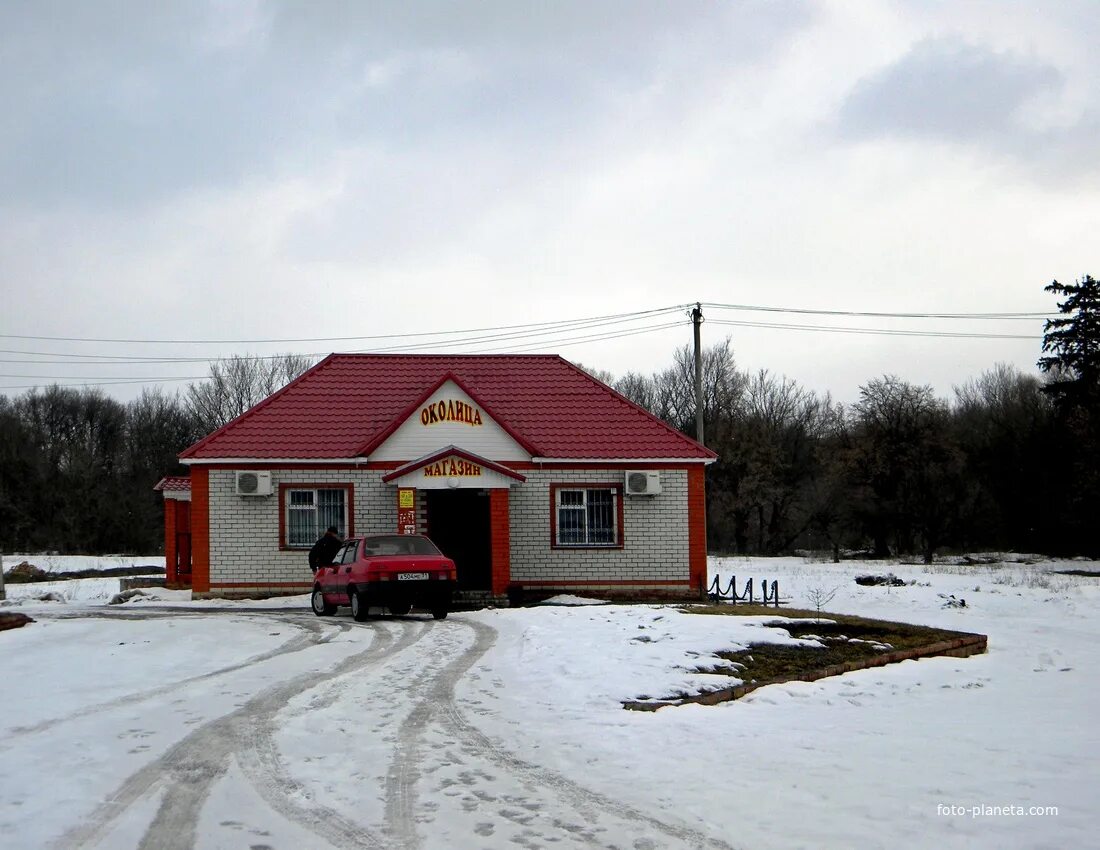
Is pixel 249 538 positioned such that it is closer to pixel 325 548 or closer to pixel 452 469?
pixel 325 548

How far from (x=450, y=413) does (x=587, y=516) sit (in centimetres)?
415

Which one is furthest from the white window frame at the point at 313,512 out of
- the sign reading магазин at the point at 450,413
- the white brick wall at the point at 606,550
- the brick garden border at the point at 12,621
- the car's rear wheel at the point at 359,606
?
the brick garden border at the point at 12,621

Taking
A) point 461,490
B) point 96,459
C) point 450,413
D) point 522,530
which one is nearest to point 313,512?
point 461,490

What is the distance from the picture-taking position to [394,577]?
59.5 feet

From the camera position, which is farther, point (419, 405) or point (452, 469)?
point (419, 405)

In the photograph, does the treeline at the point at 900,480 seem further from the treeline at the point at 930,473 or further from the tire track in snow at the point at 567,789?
the tire track in snow at the point at 567,789

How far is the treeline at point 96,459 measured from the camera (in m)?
61.5

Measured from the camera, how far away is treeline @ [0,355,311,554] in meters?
61.5

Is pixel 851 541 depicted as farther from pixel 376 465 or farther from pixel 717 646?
pixel 717 646

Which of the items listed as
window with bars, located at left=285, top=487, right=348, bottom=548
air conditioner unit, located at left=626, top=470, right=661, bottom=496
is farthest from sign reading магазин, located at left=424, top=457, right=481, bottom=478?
air conditioner unit, located at left=626, top=470, right=661, bottom=496

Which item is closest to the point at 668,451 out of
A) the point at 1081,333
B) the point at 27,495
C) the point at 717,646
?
the point at 717,646

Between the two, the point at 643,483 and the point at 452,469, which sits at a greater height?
the point at 452,469

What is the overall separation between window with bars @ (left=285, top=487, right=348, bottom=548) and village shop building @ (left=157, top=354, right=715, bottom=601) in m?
0.03

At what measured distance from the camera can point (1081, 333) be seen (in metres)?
47.8
